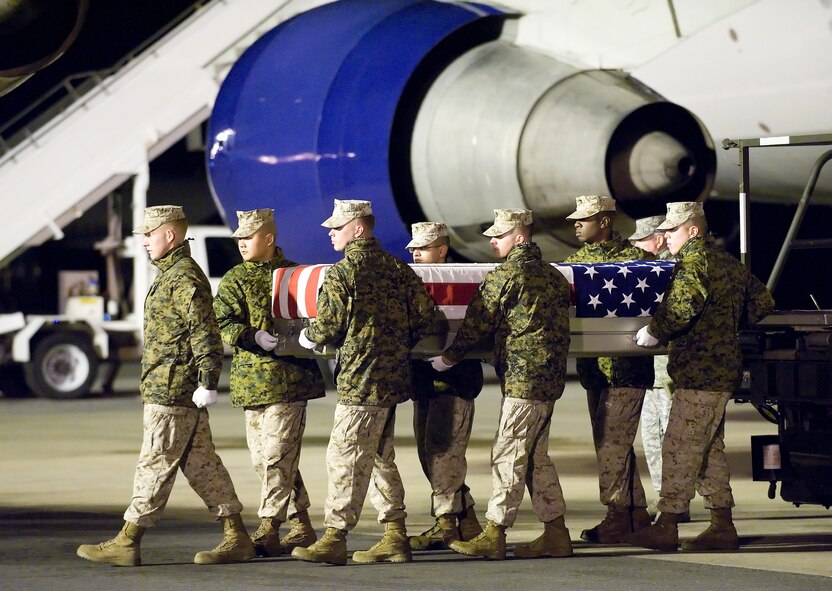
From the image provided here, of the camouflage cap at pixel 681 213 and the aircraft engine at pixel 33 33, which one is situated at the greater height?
the aircraft engine at pixel 33 33

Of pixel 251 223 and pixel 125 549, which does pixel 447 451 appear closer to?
pixel 251 223

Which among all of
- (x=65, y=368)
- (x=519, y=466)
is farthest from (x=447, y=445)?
(x=65, y=368)

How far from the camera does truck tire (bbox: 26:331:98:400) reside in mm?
19578

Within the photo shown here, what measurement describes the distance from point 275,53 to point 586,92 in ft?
11.0

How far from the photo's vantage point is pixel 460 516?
367 inches

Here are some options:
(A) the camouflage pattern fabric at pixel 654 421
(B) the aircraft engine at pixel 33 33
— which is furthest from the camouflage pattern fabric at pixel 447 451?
(B) the aircraft engine at pixel 33 33

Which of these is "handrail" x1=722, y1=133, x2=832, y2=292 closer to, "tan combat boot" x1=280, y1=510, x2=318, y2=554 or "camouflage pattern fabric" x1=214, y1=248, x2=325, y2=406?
"camouflage pattern fabric" x1=214, y1=248, x2=325, y2=406

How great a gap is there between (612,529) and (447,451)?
1.02 meters

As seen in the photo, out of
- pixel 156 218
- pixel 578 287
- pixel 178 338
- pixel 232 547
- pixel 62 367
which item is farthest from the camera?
pixel 62 367

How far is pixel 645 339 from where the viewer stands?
892cm

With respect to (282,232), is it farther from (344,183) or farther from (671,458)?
(671,458)

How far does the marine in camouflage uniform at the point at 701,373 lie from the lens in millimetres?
8914

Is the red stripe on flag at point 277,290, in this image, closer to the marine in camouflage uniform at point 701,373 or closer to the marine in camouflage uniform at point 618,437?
the marine in camouflage uniform at point 618,437

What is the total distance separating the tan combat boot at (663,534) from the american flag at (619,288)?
110 cm
